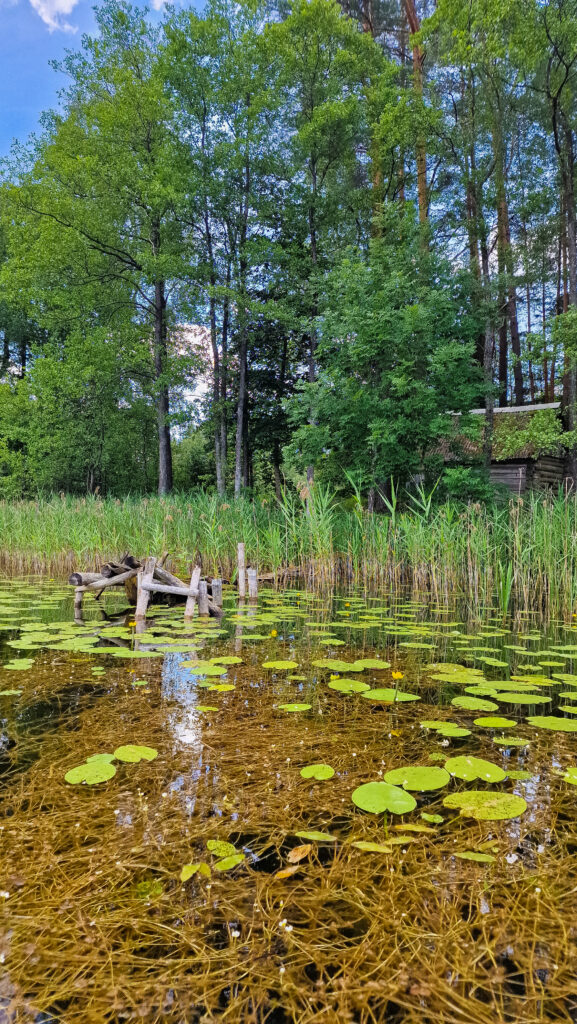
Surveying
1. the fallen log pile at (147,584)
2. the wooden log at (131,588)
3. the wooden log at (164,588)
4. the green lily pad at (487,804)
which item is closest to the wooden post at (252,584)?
the fallen log pile at (147,584)

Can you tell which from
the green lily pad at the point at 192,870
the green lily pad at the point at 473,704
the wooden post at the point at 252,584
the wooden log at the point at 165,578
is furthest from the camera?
the wooden post at the point at 252,584

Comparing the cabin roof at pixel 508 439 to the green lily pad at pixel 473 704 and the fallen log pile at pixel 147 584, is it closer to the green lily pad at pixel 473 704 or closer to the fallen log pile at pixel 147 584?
the fallen log pile at pixel 147 584

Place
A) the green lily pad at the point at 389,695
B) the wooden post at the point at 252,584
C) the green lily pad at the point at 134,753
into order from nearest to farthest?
the green lily pad at the point at 134,753
the green lily pad at the point at 389,695
the wooden post at the point at 252,584

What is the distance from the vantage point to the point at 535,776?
5.34 ft

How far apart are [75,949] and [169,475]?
14.0m

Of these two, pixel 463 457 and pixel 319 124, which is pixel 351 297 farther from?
pixel 319 124

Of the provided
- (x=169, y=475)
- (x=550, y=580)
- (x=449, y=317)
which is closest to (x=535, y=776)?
(x=550, y=580)

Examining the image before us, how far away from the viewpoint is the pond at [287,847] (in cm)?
88

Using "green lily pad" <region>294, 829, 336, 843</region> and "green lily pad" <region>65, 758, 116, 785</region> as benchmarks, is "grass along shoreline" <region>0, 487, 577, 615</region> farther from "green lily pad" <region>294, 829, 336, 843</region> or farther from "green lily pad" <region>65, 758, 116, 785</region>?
"green lily pad" <region>65, 758, 116, 785</region>

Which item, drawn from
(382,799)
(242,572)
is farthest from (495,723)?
(242,572)

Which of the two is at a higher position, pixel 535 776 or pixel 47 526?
pixel 47 526

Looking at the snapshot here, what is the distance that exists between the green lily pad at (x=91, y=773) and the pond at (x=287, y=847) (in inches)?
0.5

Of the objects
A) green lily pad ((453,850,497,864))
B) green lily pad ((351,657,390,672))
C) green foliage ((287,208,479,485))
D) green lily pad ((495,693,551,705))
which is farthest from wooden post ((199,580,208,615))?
green foliage ((287,208,479,485))

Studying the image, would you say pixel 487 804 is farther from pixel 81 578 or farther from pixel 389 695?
pixel 81 578
